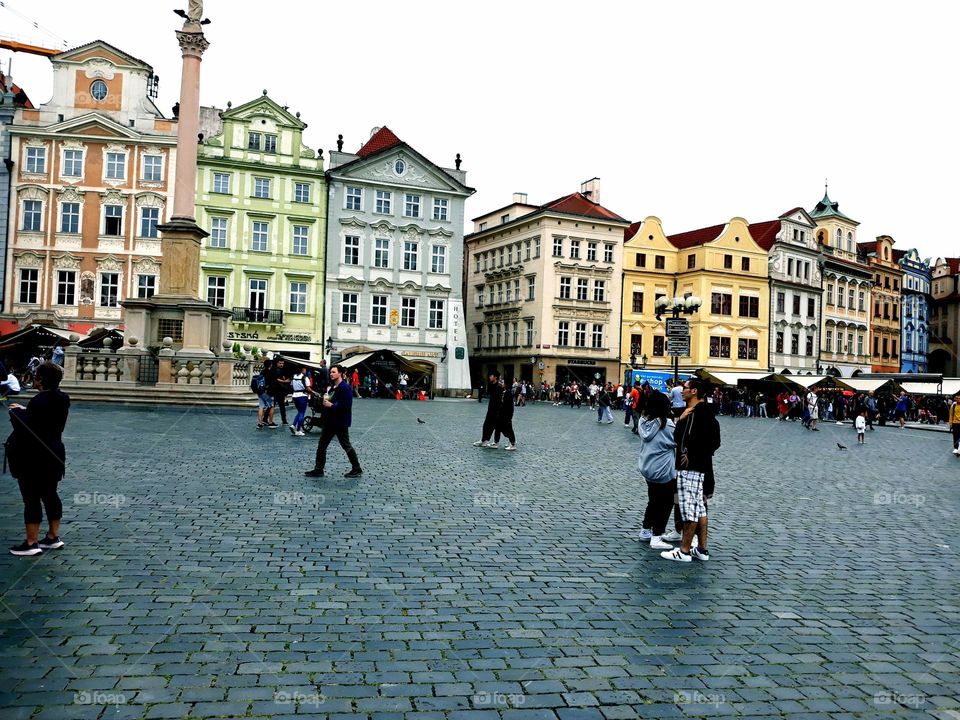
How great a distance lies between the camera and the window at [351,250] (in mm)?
53969

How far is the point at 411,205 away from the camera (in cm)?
5581

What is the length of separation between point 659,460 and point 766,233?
6599 centimetres

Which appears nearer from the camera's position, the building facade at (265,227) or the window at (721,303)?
the building facade at (265,227)

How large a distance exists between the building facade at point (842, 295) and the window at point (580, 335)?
24139mm

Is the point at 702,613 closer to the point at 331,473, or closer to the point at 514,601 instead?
the point at 514,601

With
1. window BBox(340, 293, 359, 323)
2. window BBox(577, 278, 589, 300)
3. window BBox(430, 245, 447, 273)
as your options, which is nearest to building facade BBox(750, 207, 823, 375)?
window BBox(577, 278, 589, 300)

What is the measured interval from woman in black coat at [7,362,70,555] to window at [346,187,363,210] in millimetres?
48380

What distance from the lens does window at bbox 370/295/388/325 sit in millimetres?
54438

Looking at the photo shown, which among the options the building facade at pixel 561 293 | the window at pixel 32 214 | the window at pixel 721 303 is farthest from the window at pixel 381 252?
the window at pixel 721 303

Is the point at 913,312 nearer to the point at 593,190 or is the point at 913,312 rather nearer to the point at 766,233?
the point at 766,233

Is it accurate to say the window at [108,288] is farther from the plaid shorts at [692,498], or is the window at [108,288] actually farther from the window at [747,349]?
the plaid shorts at [692,498]

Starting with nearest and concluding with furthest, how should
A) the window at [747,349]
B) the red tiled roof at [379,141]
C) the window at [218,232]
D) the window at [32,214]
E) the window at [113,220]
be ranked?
the window at [32,214]
the window at [113,220]
the window at [218,232]
the red tiled roof at [379,141]
the window at [747,349]

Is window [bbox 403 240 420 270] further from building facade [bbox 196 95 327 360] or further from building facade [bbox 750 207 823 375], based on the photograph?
building facade [bbox 750 207 823 375]

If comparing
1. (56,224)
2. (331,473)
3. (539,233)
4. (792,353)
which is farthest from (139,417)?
(792,353)
